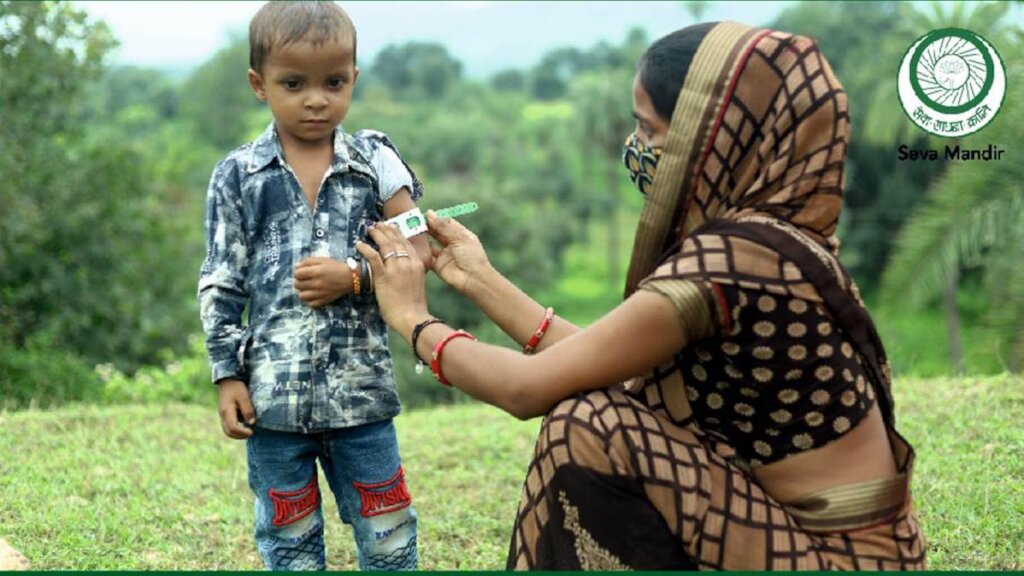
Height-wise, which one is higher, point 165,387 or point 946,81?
point 946,81

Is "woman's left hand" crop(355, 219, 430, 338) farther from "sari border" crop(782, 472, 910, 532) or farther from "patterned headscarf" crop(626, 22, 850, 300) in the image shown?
"sari border" crop(782, 472, 910, 532)

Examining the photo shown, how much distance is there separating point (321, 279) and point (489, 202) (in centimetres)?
3030

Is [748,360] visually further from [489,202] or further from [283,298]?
[489,202]

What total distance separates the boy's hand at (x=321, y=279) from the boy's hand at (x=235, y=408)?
312 millimetres

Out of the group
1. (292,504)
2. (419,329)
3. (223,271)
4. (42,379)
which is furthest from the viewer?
(42,379)

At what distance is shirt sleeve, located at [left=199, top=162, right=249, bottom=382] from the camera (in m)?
3.40

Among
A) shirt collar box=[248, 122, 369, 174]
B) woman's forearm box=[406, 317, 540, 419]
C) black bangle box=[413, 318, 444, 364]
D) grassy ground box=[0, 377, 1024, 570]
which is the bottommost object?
grassy ground box=[0, 377, 1024, 570]

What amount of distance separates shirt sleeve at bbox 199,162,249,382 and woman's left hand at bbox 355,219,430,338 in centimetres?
35

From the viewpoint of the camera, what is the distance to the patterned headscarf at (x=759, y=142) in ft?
9.38

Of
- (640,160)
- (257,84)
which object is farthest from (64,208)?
(640,160)

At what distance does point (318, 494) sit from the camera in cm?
361

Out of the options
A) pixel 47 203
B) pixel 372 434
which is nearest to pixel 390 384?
pixel 372 434

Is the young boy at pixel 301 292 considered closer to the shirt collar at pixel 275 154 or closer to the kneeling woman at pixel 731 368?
the shirt collar at pixel 275 154

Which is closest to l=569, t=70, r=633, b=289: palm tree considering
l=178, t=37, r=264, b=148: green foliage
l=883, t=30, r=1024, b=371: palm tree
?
l=178, t=37, r=264, b=148: green foliage
